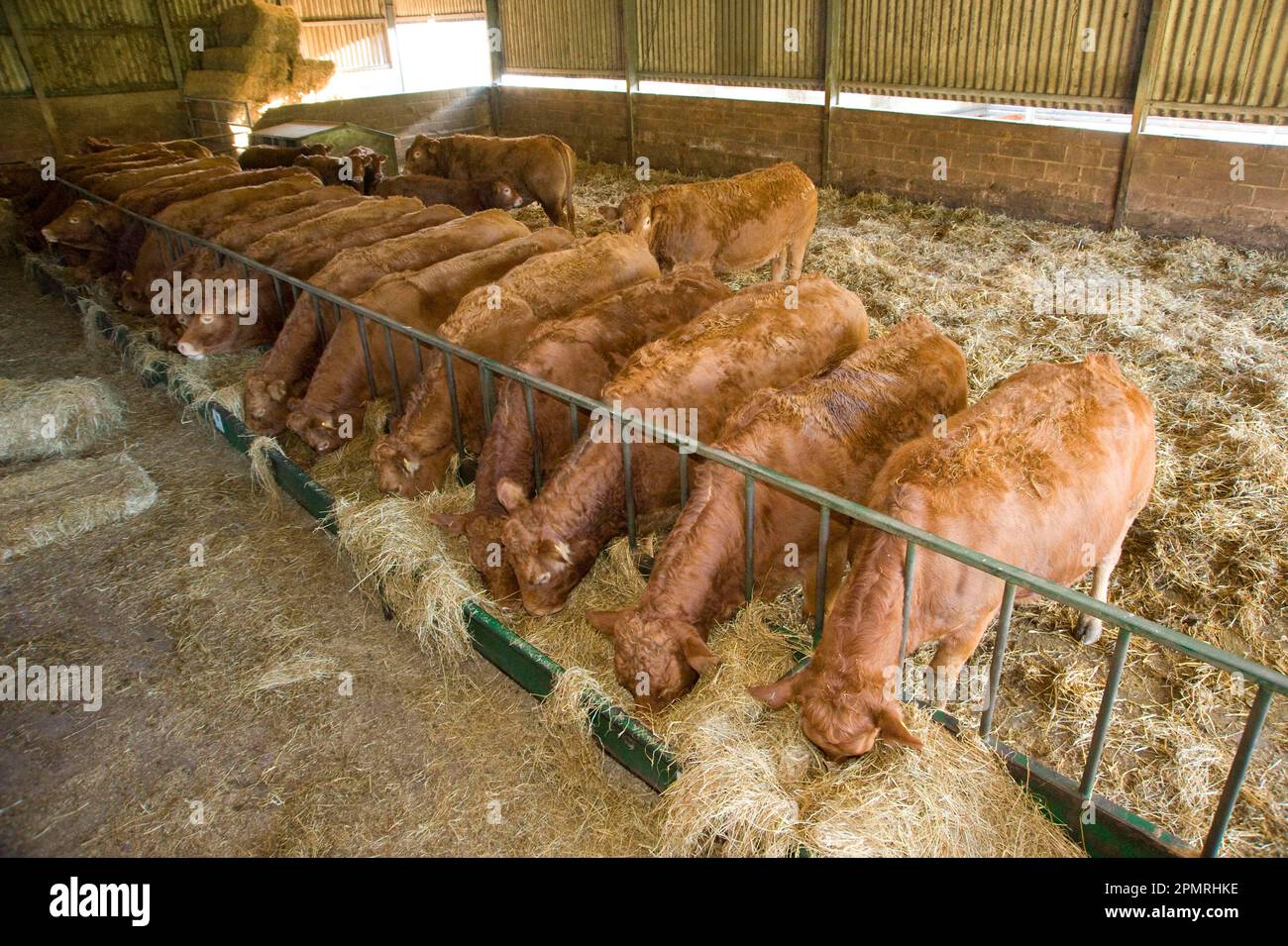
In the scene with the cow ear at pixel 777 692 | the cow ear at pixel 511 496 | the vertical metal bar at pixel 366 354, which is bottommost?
the cow ear at pixel 777 692

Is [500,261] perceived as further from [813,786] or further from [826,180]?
[826,180]

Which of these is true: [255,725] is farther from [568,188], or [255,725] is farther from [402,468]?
[568,188]

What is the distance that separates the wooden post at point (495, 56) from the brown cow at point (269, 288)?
1455 centimetres

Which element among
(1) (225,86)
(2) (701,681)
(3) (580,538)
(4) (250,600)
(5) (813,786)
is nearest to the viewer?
(5) (813,786)

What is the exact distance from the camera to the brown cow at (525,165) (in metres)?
13.9

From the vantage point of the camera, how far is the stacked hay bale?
17781mm

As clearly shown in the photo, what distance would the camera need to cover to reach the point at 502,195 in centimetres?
1389

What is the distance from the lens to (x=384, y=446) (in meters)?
5.90

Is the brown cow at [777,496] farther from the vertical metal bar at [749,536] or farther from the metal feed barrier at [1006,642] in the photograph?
the metal feed barrier at [1006,642]

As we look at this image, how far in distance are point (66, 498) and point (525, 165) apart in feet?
30.7

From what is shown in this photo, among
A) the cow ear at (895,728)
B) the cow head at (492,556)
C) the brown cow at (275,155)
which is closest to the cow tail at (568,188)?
the brown cow at (275,155)

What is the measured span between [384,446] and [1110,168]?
10886 millimetres

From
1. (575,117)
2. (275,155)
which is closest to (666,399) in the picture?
(275,155)
